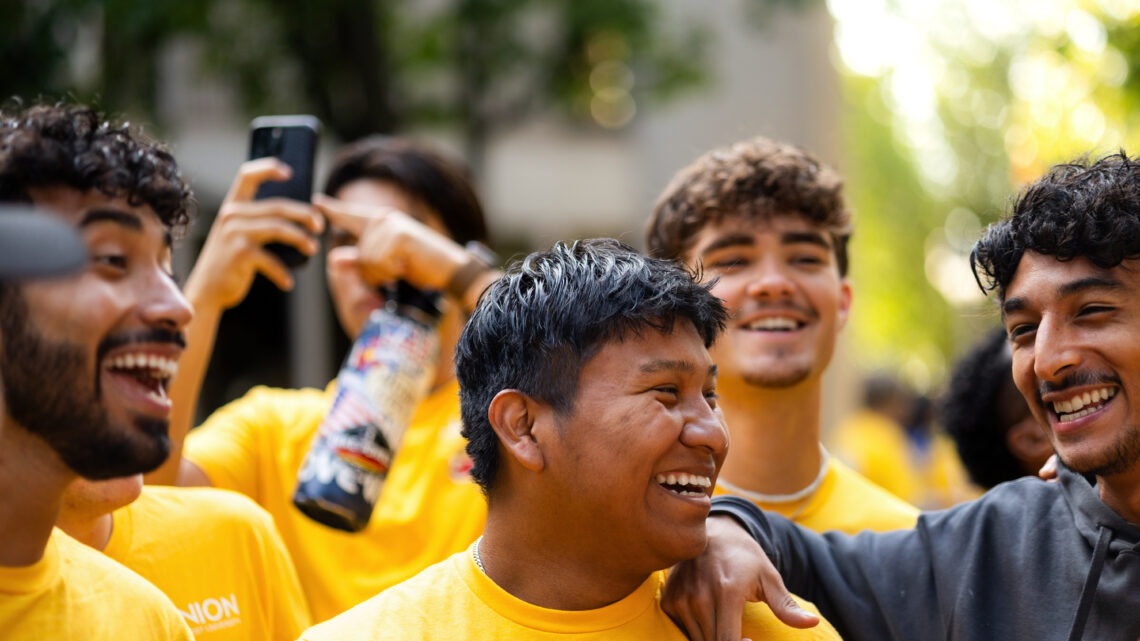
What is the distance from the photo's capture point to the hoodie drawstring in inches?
102

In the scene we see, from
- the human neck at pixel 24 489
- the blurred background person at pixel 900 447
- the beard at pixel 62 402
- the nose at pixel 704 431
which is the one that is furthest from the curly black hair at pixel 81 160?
the blurred background person at pixel 900 447

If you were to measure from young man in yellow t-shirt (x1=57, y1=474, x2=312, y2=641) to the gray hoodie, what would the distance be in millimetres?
1170

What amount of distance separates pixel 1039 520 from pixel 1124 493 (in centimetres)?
23

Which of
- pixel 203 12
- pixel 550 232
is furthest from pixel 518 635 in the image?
pixel 550 232

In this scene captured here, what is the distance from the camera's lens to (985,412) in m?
4.21

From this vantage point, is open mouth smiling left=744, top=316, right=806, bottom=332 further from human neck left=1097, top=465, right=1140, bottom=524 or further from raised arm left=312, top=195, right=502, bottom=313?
human neck left=1097, top=465, right=1140, bottom=524

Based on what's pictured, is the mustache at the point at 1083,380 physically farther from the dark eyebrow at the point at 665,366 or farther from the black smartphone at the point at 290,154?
the black smartphone at the point at 290,154

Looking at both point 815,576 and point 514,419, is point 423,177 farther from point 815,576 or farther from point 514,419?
point 815,576

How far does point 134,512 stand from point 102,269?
91 centimetres

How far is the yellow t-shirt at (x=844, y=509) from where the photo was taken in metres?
3.46

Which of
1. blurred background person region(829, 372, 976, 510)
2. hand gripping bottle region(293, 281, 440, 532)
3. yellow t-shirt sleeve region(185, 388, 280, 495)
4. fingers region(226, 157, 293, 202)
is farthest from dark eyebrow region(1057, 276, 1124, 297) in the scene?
blurred background person region(829, 372, 976, 510)

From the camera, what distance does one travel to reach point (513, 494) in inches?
105

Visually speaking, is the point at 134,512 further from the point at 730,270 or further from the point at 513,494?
the point at 730,270

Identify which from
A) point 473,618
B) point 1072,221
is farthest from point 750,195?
point 473,618
